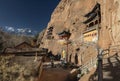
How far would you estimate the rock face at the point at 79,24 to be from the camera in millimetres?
24797

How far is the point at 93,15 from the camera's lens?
125ft

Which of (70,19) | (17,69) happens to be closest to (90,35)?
(70,19)

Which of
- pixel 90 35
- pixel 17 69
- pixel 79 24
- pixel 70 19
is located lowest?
pixel 17 69

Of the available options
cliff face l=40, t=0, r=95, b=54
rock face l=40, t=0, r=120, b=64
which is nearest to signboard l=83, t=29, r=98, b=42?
rock face l=40, t=0, r=120, b=64

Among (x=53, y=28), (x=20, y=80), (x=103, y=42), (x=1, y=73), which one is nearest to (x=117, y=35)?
(x=103, y=42)

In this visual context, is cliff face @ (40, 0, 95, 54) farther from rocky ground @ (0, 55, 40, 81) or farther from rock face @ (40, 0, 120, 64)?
rocky ground @ (0, 55, 40, 81)

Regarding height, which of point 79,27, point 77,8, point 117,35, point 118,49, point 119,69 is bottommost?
point 119,69

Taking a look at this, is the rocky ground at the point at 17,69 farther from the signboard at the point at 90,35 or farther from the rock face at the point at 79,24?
the signboard at the point at 90,35

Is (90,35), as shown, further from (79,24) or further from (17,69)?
(17,69)

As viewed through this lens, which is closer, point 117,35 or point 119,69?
point 119,69

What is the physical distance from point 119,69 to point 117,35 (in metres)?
10.8

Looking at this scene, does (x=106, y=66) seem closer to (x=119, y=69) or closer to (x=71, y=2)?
(x=119, y=69)

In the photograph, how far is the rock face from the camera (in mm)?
24797

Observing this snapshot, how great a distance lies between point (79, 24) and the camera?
4716cm
